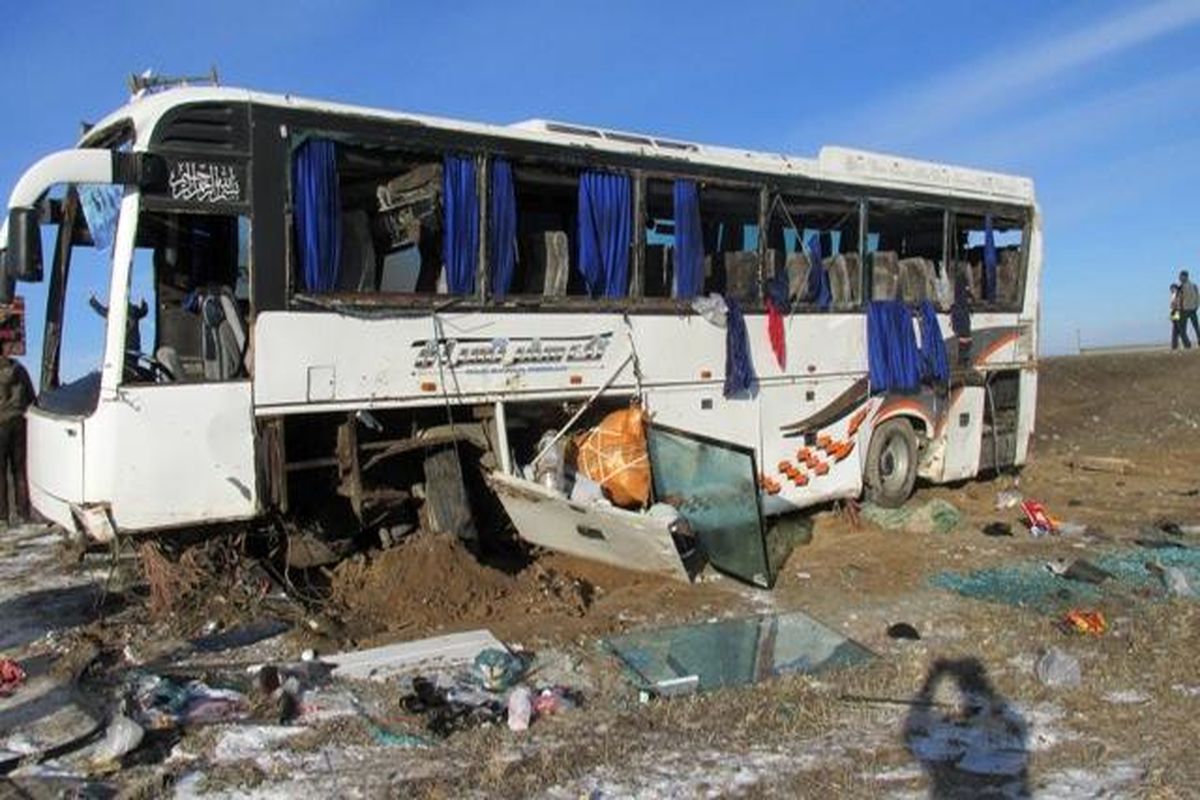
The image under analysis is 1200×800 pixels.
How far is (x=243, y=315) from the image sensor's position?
6.52m

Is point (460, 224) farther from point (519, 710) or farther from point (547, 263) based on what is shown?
point (519, 710)

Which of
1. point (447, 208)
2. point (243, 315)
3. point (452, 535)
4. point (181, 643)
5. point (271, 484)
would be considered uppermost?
point (447, 208)

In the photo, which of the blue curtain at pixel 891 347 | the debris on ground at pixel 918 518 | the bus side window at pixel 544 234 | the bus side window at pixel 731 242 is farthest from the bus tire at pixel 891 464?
the bus side window at pixel 544 234

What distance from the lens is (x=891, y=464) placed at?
10.9 meters

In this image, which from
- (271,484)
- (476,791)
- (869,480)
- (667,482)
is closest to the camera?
(476,791)

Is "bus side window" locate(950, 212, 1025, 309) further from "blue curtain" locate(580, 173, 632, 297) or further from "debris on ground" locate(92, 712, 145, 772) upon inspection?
"debris on ground" locate(92, 712, 145, 772)

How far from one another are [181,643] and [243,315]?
1.95m

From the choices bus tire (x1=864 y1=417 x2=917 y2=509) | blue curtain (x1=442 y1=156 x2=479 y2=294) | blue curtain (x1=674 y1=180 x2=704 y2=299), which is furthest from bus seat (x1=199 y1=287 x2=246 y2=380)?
bus tire (x1=864 y1=417 x2=917 y2=509)

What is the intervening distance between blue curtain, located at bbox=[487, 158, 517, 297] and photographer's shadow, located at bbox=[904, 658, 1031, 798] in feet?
11.9

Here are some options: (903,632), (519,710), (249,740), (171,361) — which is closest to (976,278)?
(903,632)

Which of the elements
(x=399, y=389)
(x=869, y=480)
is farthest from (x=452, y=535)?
(x=869, y=480)

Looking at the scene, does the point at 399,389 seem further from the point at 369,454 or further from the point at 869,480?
the point at 869,480

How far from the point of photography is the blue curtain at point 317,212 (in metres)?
6.50

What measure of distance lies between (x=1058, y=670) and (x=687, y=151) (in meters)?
4.64
